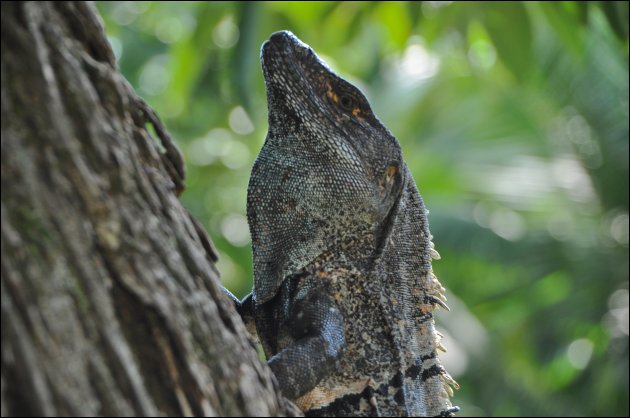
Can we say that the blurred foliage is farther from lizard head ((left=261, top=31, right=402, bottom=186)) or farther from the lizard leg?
the lizard leg

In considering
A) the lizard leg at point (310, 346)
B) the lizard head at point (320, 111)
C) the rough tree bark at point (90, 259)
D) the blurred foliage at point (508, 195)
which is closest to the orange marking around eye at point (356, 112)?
the lizard head at point (320, 111)

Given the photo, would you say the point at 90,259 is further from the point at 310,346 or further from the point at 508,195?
the point at 508,195

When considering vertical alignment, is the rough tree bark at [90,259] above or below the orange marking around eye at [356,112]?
below

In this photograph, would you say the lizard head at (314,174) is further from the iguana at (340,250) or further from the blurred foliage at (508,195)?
the blurred foliage at (508,195)

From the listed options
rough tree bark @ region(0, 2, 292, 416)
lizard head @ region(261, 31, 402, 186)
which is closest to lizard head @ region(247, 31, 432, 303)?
lizard head @ region(261, 31, 402, 186)

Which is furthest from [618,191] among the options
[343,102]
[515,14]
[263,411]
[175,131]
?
[263,411]

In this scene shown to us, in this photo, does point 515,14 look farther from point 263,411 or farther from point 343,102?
point 263,411
